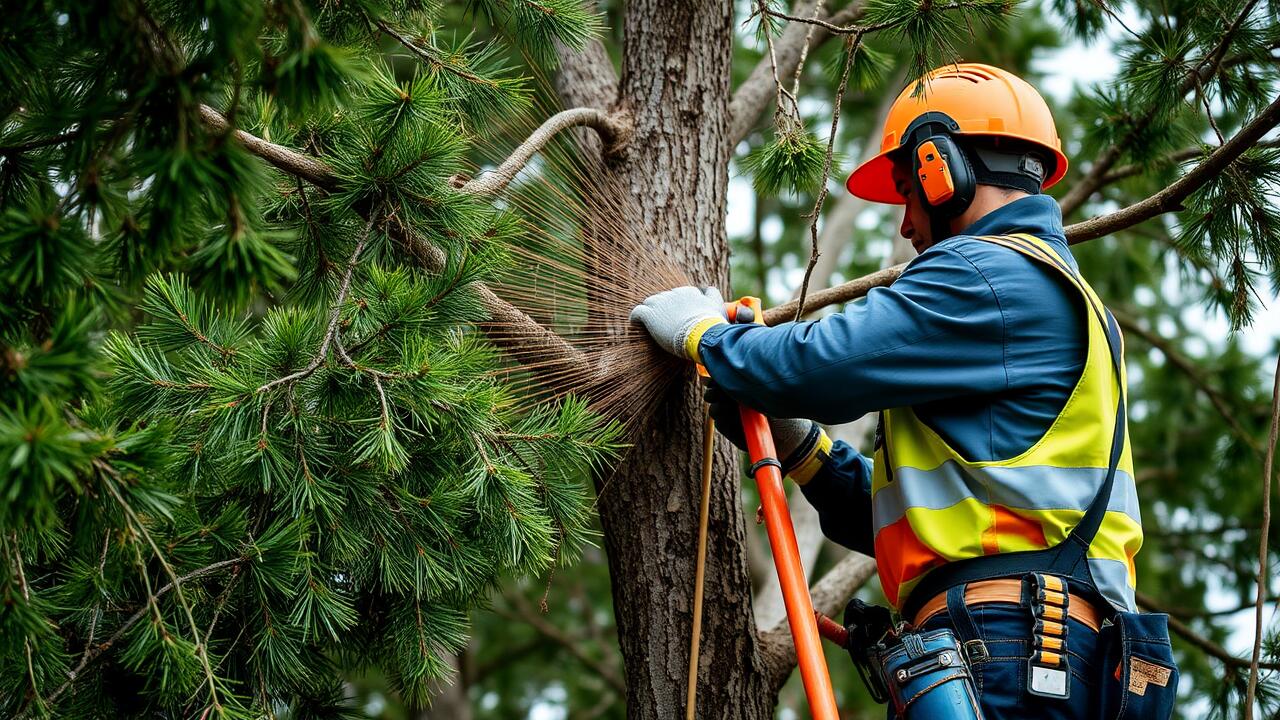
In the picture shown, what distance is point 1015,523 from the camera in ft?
6.42

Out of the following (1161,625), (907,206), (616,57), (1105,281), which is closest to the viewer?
(1161,625)

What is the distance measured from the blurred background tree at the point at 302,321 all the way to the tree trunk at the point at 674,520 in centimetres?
2

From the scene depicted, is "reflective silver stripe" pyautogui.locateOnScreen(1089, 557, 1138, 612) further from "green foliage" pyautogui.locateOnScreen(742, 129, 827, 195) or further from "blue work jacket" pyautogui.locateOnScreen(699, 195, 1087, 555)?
"green foliage" pyautogui.locateOnScreen(742, 129, 827, 195)

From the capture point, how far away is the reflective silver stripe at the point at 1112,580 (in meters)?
1.97

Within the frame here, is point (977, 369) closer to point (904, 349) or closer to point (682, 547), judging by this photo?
point (904, 349)

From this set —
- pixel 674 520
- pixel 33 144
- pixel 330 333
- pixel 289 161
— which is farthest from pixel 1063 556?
pixel 33 144

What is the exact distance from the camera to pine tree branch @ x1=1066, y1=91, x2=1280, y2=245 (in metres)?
2.12

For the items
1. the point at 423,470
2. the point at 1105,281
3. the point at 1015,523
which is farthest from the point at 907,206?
the point at 1105,281

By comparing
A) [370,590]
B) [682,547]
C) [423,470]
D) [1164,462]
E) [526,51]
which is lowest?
[370,590]

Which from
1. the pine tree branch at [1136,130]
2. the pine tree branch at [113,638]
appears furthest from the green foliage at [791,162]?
the pine tree branch at [113,638]

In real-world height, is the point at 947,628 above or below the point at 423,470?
above

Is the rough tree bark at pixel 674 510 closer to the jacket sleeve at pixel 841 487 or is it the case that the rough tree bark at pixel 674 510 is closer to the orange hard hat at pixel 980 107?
the jacket sleeve at pixel 841 487

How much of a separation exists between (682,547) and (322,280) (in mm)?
987

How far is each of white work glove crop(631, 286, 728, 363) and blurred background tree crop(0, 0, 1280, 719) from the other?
286mm
